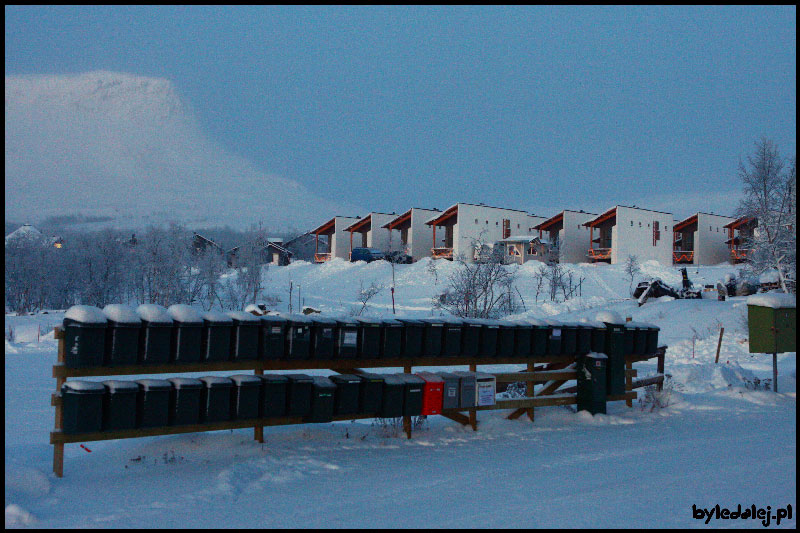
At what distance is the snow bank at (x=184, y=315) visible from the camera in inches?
290

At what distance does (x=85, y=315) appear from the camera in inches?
268

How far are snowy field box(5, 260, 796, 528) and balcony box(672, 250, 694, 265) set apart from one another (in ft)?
171

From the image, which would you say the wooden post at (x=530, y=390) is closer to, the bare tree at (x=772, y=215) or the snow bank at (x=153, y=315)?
the snow bank at (x=153, y=315)

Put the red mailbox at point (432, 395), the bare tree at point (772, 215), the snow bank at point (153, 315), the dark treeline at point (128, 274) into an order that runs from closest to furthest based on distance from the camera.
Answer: the snow bank at point (153, 315)
the red mailbox at point (432, 395)
the bare tree at point (772, 215)
the dark treeline at point (128, 274)

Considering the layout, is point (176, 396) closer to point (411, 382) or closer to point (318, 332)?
point (318, 332)

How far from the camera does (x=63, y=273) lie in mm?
48844

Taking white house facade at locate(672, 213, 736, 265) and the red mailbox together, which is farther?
white house facade at locate(672, 213, 736, 265)

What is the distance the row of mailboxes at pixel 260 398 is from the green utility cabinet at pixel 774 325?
22.5ft

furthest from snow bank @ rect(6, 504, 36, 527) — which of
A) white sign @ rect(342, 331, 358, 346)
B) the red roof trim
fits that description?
the red roof trim

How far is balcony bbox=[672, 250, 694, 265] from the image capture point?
60344 mm

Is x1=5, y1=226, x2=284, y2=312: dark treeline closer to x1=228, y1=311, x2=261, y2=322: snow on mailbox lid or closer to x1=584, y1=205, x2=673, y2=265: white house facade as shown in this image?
x1=584, y1=205, x2=673, y2=265: white house facade

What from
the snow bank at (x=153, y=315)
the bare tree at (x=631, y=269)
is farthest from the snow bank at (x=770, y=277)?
the snow bank at (x=153, y=315)

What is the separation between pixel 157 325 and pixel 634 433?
7.24m

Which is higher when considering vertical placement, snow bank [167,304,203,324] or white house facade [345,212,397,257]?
white house facade [345,212,397,257]
